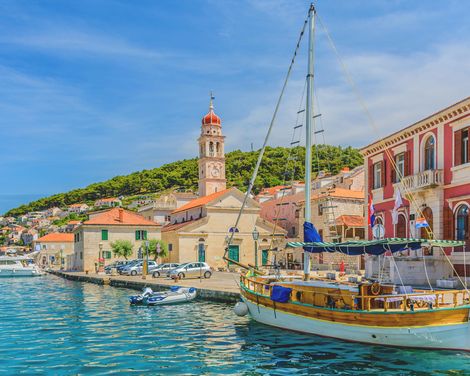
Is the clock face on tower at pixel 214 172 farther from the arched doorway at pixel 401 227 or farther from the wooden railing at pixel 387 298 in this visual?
the wooden railing at pixel 387 298

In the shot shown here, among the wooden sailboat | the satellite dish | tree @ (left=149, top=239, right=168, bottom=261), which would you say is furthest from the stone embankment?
the satellite dish

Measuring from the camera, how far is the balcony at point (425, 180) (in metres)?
29.4

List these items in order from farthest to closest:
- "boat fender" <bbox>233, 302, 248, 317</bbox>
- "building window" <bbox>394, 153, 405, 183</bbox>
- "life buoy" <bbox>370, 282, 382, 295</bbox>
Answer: "building window" <bbox>394, 153, 405, 183</bbox> < "boat fender" <bbox>233, 302, 248, 317</bbox> < "life buoy" <bbox>370, 282, 382, 295</bbox>

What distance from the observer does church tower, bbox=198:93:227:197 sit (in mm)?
80812

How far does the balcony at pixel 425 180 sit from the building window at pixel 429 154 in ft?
2.81

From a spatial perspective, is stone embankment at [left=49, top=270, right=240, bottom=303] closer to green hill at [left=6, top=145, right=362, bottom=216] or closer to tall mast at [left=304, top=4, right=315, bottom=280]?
tall mast at [left=304, top=4, right=315, bottom=280]

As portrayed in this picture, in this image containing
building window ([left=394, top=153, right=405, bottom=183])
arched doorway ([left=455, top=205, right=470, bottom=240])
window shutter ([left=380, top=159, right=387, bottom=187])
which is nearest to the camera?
arched doorway ([left=455, top=205, right=470, bottom=240])

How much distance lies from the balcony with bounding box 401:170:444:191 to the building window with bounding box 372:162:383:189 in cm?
504

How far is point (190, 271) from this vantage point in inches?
1836

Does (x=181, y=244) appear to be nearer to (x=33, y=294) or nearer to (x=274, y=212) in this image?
(x=274, y=212)

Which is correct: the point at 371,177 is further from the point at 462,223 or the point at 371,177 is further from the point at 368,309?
the point at 368,309

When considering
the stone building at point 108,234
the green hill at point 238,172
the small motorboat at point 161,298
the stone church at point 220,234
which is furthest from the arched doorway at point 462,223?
the green hill at point 238,172

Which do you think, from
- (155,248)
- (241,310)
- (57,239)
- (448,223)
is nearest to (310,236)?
(241,310)

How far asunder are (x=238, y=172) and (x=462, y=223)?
120 m
